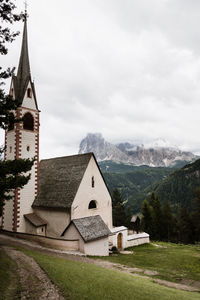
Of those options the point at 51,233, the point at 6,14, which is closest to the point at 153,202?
the point at 51,233

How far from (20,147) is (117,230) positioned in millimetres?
15758

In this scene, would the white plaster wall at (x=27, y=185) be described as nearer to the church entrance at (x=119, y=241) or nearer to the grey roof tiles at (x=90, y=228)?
the grey roof tiles at (x=90, y=228)

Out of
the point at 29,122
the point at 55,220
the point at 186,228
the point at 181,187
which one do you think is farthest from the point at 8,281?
the point at 181,187

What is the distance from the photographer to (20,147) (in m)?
26.0

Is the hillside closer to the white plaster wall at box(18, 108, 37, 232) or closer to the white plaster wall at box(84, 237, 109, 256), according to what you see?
the white plaster wall at box(84, 237, 109, 256)

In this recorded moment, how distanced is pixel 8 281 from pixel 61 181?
16844 mm

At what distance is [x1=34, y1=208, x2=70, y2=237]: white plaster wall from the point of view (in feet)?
76.0

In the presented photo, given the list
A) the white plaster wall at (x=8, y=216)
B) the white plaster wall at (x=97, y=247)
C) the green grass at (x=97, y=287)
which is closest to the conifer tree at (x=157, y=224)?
the white plaster wall at (x=97, y=247)

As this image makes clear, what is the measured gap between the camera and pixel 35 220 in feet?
81.7

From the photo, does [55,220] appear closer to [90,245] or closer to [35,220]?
[35,220]

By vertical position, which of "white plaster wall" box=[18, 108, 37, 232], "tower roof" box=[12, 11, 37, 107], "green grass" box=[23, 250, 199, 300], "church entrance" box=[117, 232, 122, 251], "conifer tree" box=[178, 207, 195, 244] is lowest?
"conifer tree" box=[178, 207, 195, 244]

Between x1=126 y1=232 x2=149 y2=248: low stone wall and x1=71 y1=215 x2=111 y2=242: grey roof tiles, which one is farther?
x1=126 y1=232 x2=149 y2=248: low stone wall

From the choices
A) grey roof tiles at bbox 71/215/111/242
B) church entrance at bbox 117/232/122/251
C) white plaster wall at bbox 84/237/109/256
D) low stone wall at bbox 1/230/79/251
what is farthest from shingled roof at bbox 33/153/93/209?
church entrance at bbox 117/232/122/251

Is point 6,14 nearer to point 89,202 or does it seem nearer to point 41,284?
point 41,284
